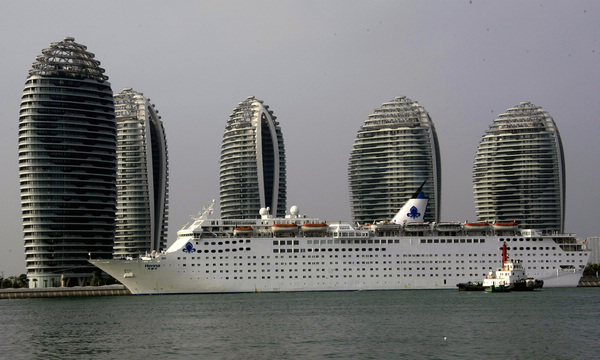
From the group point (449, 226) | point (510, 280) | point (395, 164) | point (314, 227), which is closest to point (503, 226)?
point (449, 226)

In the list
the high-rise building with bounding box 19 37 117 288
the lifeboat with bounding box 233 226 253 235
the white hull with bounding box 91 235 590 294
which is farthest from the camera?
the high-rise building with bounding box 19 37 117 288

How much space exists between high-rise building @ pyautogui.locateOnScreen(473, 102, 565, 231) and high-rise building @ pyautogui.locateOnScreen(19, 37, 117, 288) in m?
76.4

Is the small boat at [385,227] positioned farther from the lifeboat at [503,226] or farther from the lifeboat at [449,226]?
the lifeboat at [503,226]

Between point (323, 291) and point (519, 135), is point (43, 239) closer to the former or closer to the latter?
point (323, 291)

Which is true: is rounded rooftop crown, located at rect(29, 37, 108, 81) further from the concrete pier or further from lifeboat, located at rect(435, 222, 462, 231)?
lifeboat, located at rect(435, 222, 462, 231)

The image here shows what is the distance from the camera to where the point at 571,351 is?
131 feet

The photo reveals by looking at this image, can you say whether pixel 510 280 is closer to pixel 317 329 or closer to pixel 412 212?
pixel 412 212

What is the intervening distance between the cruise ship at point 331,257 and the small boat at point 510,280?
15.9 feet

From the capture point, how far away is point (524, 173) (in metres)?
169

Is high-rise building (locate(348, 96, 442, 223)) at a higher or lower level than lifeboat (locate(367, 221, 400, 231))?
higher

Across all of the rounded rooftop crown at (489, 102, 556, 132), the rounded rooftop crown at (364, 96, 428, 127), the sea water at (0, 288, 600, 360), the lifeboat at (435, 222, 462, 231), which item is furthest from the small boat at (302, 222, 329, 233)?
the rounded rooftop crown at (489, 102, 556, 132)

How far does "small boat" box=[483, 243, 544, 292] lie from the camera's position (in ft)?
285

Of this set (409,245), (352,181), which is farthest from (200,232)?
(352,181)

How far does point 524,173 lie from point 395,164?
2450 cm
